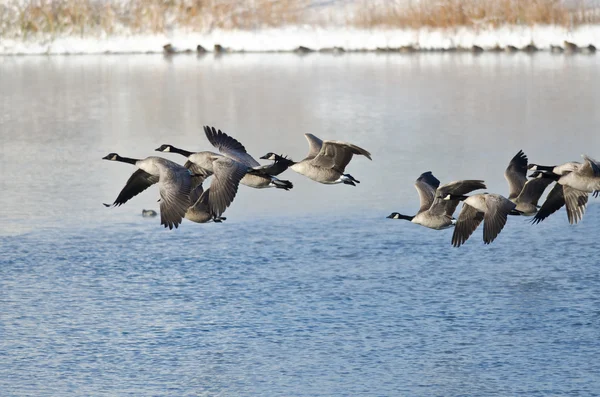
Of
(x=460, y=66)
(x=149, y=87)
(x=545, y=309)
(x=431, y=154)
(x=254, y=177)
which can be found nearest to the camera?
(x=254, y=177)

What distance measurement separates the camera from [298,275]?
1816 cm

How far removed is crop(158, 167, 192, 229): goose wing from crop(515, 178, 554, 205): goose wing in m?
3.90

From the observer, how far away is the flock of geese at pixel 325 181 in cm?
1078

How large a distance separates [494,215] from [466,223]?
2.89ft

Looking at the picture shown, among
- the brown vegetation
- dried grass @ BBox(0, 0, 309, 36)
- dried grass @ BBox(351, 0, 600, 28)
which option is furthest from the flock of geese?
dried grass @ BBox(0, 0, 309, 36)

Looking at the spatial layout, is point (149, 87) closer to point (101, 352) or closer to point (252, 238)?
point (252, 238)

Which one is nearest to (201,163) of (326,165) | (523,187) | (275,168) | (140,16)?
(275,168)

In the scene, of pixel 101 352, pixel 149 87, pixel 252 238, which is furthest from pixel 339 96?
pixel 101 352

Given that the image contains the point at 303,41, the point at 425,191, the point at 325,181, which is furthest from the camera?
the point at 303,41

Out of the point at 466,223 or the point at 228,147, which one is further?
the point at 466,223

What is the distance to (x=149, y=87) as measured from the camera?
4103 centimetres

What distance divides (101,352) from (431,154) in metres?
12.9

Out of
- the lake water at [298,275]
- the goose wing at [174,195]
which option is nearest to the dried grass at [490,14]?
the lake water at [298,275]

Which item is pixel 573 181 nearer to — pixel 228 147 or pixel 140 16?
pixel 228 147
